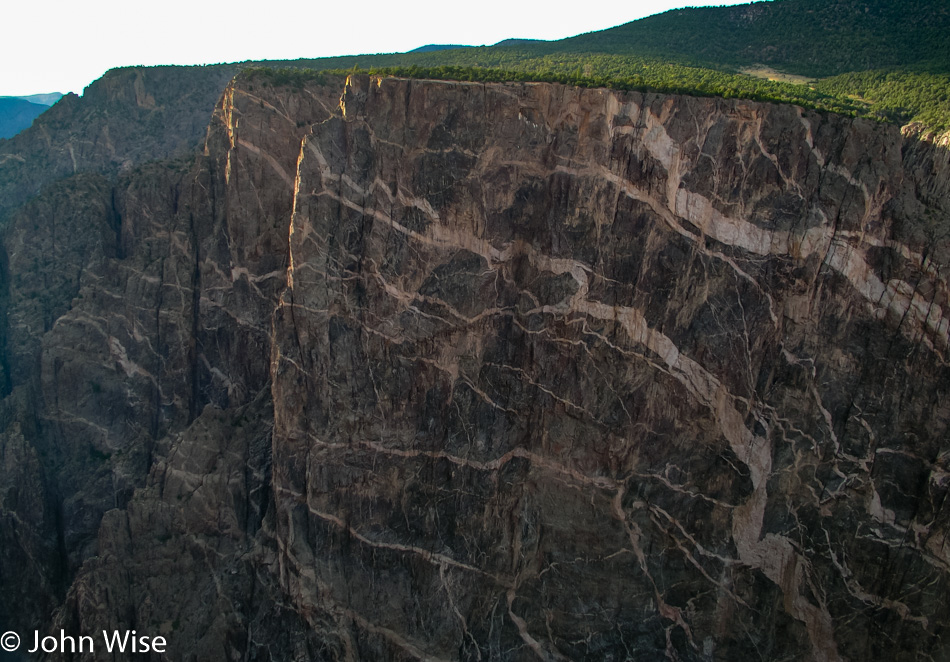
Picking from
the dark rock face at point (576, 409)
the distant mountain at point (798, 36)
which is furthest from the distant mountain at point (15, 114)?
the dark rock face at point (576, 409)

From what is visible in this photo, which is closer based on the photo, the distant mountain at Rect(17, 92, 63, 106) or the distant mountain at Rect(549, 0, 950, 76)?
the distant mountain at Rect(549, 0, 950, 76)

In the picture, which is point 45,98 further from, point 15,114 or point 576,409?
point 576,409

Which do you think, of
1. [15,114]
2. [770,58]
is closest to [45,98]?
[15,114]

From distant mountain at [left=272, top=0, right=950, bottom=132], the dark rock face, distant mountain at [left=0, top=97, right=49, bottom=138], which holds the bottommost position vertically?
the dark rock face

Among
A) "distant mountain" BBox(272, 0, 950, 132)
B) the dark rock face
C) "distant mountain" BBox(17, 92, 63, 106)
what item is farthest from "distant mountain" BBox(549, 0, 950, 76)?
"distant mountain" BBox(17, 92, 63, 106)

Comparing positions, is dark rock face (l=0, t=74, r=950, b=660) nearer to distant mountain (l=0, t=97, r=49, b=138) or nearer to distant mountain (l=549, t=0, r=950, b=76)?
distant mountain (l=549, t=0, r=950, b=76)

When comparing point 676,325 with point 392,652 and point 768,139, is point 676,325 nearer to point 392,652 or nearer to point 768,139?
point 768,139
